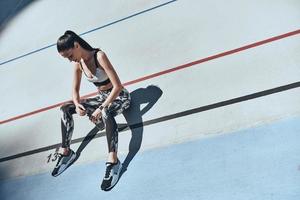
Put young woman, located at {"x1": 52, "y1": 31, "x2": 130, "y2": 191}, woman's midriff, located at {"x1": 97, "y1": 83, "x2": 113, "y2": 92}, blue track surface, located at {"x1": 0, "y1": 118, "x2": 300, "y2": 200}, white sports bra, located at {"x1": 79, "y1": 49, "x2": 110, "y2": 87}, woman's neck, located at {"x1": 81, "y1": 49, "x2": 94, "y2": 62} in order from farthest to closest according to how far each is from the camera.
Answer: woman's midriff, located at {"x1": 97, "y1": 83, "x2": 113, "y2": 92} → white sports bra, located at {"x1": 79, "y1": 49, "x2": 110, "y2": 87} → woman's neck, located at {"x1": 81, "y1": 49, "x2": 94, "y2": 62} → young woman, located at {"x1": 52, "y1": 31, "x2": 130, "y2": 191} → blue track surface, located at {"x1": 0, "y1": 118, "x2": 300, "y2": 200}

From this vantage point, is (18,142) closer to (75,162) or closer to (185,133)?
(75,162)

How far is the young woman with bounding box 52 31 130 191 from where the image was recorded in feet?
14.6

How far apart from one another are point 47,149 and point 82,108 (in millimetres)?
1069

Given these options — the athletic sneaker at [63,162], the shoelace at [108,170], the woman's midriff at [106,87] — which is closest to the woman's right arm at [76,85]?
the woman's midriff at [106,87]

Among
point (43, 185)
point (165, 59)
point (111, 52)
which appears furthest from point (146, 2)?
point (43, 185)

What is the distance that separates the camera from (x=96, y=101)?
5.11 metres

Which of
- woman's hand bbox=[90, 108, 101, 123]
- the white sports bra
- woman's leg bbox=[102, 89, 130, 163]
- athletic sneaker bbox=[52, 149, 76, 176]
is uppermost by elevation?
the white sports bra

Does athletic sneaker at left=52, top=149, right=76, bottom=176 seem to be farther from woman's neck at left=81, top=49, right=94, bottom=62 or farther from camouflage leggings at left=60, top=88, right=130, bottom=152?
woman's neck at left=81, top=49, right=94, bottom=62

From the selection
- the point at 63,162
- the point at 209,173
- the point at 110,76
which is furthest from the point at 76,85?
the point at 209,173

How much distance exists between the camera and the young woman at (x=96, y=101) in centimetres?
445

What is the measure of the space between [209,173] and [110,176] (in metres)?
1.18

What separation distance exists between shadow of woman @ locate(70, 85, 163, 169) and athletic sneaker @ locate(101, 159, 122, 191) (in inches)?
8.8

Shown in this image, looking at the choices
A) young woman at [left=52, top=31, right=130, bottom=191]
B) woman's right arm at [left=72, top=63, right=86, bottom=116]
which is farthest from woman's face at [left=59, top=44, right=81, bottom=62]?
woman's right arm at [left=72, top=63, right=86, bottom=116]

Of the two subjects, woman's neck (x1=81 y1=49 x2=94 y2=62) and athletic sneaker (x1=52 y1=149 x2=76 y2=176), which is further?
athletic sneaker (x1=52 y1=149 x2=76 y2=176)
